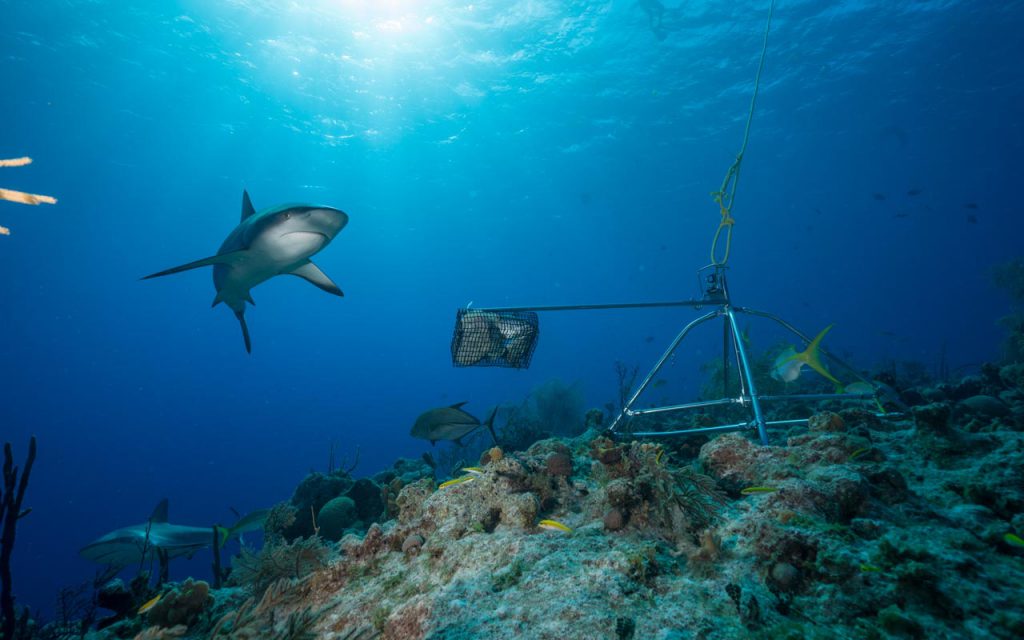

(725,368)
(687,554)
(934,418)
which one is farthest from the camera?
(725,368)

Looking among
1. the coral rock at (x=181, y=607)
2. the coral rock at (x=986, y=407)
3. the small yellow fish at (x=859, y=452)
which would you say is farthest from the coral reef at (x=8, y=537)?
the coral rock at (x=986, y=407)

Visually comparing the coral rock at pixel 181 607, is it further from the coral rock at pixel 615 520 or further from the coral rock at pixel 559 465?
the coral rock at pixel 615 520

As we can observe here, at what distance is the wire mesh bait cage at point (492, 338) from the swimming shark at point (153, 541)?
Answer: 452 cm

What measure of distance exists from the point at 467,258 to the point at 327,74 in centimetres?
4717

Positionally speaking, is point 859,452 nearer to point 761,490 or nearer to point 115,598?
point 761,490

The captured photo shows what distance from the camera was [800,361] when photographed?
4.62 m

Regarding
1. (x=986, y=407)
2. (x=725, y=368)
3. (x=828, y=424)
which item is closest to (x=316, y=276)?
(x=725, y=368)

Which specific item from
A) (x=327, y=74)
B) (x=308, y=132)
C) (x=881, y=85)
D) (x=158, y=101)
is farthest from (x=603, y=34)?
(x=158, y=101)

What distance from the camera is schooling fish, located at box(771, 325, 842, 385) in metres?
4.07

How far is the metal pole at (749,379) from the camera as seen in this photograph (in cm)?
369

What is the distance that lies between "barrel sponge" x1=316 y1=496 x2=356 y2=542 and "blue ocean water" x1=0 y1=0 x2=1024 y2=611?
3.81 metres

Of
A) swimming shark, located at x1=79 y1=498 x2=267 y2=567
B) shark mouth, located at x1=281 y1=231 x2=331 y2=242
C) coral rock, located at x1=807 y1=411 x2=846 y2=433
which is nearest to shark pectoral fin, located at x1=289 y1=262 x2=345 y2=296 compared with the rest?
shark mouth, located at x1=281 y1=231 x2=331 y2=242

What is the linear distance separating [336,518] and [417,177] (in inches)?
1761

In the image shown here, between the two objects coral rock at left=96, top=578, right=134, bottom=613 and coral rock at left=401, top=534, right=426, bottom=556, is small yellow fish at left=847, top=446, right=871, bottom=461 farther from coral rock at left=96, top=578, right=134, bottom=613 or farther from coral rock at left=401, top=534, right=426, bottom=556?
coral rock at left=96, top=578, right=134, bottom=613
